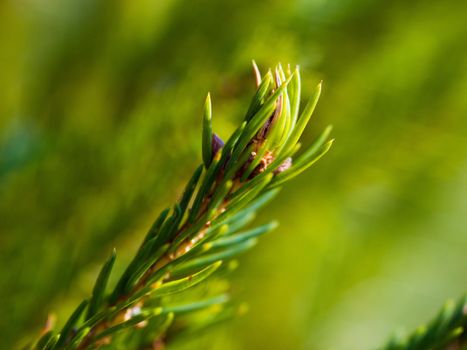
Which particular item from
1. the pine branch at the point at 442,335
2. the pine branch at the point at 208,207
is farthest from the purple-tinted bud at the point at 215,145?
the pine branch at the point at 442,335

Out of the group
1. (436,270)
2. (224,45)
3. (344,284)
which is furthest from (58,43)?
(436,270)

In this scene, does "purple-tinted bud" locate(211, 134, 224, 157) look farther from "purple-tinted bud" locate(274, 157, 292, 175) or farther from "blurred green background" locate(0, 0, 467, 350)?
"blurred green background" locate(0, 0, 467, 350)

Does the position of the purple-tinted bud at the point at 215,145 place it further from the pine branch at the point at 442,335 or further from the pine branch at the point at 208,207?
the pine branch at the point at 442,335

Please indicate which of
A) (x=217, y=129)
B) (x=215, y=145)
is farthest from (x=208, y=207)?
(x=217, y=129)

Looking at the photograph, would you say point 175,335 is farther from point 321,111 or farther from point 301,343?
point 301,343

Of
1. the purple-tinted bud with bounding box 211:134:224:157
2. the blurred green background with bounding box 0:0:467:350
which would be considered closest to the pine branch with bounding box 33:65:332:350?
the purple-tinted bud with bounding box 211:134:224:157

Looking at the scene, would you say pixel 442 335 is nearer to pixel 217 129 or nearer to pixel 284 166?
pixel 284 166
